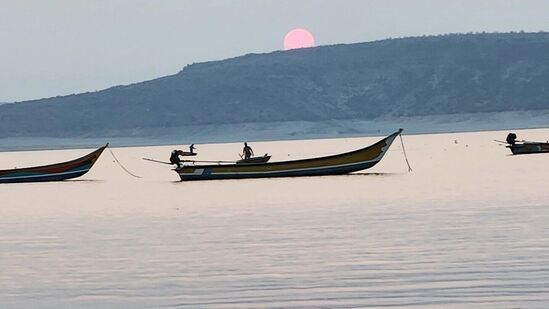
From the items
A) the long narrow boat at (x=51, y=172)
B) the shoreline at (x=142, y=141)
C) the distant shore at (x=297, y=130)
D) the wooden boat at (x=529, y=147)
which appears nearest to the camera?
the long narrow boat at (x=51, y=172)

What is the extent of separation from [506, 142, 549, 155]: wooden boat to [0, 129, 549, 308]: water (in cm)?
2460

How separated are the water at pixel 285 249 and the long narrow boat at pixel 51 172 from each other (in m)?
10.5

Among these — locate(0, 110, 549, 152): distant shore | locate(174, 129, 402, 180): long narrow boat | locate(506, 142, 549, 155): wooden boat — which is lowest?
locate(174, 129, 402, 180): long narrow boat

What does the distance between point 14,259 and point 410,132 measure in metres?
152

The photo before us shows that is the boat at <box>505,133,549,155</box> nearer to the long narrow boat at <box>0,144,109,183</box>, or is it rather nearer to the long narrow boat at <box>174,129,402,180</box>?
the long narrow boat at <box>174,129,402,180</box>

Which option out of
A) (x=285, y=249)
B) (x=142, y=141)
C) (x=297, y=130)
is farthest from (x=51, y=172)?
(x=142, y=141)

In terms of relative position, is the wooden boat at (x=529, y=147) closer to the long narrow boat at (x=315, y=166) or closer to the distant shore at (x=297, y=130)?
the long narrow boat at (x=315, y=166)

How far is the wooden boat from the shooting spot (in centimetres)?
6656

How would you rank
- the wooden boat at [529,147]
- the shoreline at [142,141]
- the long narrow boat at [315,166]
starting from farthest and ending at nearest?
the shoreline at [142,141] → the wooden boat at [529,147] → the long narrow boat at [315,166]

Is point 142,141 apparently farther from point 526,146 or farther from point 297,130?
point 526,146

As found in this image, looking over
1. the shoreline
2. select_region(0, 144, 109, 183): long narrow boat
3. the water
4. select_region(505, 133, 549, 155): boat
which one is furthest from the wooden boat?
the shoreline

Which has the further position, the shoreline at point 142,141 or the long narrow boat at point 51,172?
the shoreline at point 142,141

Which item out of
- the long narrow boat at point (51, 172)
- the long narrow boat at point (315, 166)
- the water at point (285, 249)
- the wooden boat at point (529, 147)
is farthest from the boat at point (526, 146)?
the water at point (285, 249)

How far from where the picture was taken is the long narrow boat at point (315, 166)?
1859 inches
